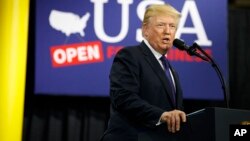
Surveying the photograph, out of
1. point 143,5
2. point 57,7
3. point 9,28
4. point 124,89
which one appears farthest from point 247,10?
point 124,89

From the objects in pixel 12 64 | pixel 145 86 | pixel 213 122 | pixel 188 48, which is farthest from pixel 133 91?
pixel 12 64

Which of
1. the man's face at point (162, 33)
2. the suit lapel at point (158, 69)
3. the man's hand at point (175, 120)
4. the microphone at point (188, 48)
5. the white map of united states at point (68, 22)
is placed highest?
the white map of united states at point (68, 22)

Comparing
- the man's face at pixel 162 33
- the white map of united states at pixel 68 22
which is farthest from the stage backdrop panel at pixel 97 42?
the man's face at pixel 162 33

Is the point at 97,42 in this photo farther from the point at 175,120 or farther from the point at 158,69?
the point at 175,120

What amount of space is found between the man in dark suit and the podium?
3.8 inches

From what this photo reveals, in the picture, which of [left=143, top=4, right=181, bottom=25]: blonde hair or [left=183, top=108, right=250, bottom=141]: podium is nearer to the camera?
[left=183, top=108, right=250, bottom=141]: podium

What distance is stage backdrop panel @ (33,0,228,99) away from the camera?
290 cm

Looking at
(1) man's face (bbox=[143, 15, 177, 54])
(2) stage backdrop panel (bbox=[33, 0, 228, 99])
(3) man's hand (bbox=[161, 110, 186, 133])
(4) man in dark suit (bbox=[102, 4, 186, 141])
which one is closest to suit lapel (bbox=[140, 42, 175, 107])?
(4) man in dark suit (bbox=[102, 4, 186, 141])

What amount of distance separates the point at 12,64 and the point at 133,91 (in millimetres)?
1401

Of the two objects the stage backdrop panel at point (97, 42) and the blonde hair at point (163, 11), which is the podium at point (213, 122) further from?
the stage backdrop panel at point (97, 42)

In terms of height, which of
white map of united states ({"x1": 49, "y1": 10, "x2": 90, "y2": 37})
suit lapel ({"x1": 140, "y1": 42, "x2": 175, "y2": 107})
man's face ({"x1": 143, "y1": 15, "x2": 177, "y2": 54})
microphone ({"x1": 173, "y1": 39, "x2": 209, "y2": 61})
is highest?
white map of united states ({"x1": 49, "y1": 10, "x2": 90, "y2": 37})

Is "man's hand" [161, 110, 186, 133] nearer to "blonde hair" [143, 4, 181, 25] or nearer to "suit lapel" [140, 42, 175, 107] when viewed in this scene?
"suit lapel" [140, 42, 175, 107]

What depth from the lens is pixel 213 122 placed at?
3.92 feet

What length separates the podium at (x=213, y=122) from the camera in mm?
1196
